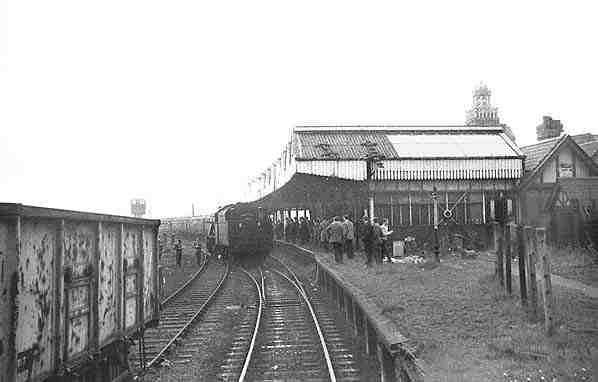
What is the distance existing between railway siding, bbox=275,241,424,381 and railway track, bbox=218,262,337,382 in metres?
0.70

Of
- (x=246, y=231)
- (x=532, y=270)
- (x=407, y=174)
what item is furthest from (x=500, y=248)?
(x=407, y=174)

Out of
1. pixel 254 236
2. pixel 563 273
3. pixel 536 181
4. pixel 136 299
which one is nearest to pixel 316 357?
pixel 136 299

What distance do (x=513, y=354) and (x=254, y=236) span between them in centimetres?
1912

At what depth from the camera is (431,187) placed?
2711cm

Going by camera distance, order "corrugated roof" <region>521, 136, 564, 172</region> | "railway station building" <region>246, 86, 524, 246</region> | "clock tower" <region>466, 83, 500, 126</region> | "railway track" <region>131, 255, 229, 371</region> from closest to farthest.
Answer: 1. "railway track" <region>131, 255, 229, 371</region>
2. "railway station building" <region>246, 86, 524, 246</region>
3. "corrugated roof" <region>521, 136, 564, 172</region>
4. "clock tower" <region>466, 83, 500, 126</region>

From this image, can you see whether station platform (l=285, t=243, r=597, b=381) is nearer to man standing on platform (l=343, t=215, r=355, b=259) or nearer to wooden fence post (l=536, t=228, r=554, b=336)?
wooden fence post (l=536, t=228, r=554, b=336)

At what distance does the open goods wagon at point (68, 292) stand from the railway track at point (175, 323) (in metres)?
1.47

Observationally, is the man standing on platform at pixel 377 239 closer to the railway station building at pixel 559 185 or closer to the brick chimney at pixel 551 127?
the railway station building at pixel 559 185

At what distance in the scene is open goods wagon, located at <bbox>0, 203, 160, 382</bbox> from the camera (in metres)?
4.28

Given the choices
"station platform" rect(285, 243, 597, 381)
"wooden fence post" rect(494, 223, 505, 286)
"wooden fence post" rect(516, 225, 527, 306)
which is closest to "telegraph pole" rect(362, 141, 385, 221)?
"station platform" rect(285, 243, 597, 381)

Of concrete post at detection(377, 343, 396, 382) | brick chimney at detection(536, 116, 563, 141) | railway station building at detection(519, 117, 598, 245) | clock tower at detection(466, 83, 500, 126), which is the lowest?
concrete post at detection(377, 343, 396, 382)

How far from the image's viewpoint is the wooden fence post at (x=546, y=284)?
24.5 ft

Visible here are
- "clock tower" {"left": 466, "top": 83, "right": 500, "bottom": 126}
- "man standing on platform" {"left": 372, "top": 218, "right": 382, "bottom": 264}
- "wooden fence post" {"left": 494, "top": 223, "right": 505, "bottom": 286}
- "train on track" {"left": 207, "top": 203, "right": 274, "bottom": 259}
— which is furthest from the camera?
"clock tower" {"left": 466, "top": 83, "right": 500, "bottom": 126}

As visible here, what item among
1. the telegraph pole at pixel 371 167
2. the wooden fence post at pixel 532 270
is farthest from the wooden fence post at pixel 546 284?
the telegraph pole at pixel 371 167
